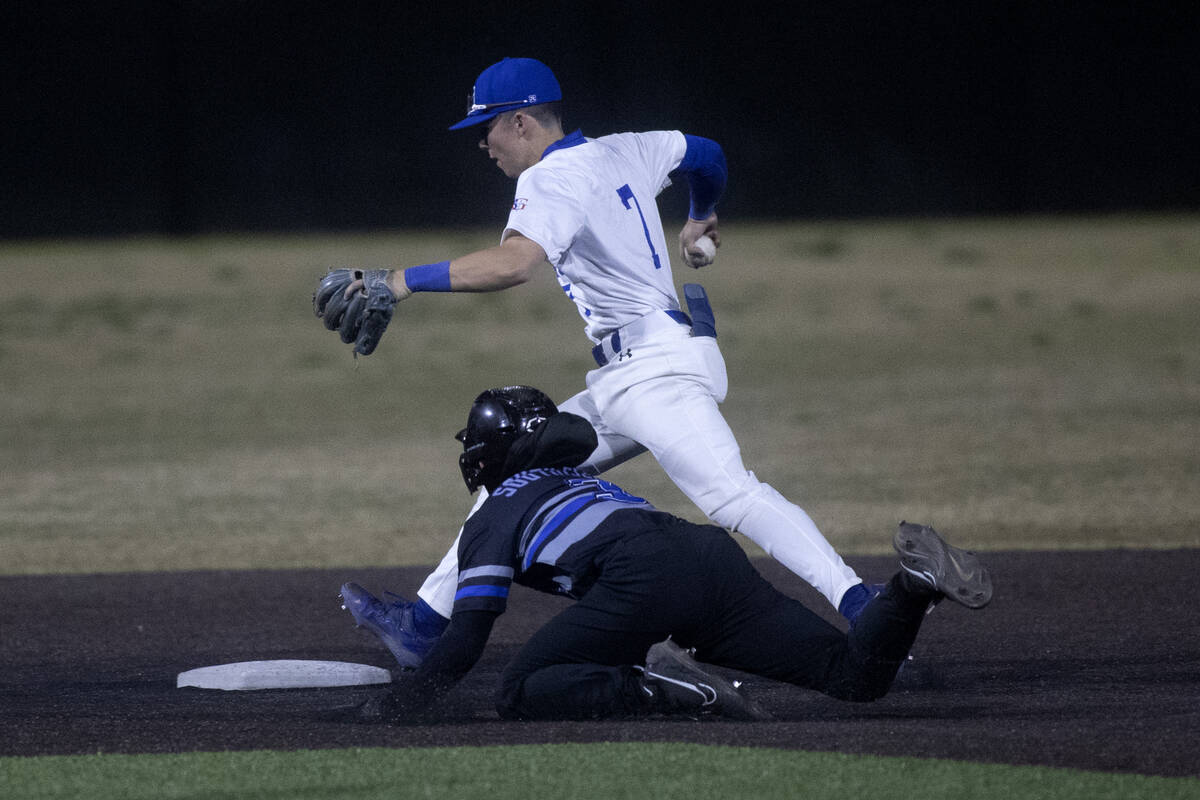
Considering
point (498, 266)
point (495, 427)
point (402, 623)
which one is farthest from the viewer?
point (402, 623)

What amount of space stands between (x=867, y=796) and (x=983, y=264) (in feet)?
54.2

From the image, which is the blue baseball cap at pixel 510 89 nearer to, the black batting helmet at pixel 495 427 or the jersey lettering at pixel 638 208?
the jersey lettering at pixel 638 208

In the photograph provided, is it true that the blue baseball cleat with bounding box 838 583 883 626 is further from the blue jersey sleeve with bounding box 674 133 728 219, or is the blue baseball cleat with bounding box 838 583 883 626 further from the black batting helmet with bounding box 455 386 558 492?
the blue jersey sleeve with bounding box 674 133 728 219

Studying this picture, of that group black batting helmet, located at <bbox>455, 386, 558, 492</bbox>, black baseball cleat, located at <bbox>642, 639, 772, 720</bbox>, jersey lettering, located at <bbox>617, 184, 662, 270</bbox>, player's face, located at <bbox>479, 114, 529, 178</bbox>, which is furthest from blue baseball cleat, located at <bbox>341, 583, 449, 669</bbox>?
player's face, located at <bbox>479, 114, 529, 178</bbox>

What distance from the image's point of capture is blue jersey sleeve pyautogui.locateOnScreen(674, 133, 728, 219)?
18.0 feet

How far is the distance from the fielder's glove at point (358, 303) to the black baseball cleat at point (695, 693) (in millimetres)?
1221

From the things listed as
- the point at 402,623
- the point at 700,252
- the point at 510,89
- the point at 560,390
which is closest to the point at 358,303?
the point at 510,89

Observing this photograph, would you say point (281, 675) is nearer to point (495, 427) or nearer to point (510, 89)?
point (495, 427)

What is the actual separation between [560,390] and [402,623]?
9.52 meters

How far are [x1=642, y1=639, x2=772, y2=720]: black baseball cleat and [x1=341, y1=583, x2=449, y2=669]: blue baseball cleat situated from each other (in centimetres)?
92

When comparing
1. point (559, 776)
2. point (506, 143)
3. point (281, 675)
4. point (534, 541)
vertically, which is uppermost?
point (506, 143)

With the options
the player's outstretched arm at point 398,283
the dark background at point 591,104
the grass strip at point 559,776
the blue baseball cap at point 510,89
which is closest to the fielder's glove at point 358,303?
the player's outstretched arm at point 398,283

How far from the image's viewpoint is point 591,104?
67.3 feet

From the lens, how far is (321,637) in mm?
6301
